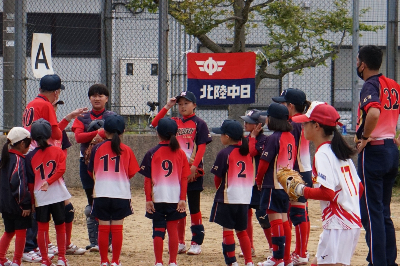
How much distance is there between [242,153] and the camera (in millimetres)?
6398

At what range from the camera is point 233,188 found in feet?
20.8

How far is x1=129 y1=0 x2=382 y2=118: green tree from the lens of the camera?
12.5m

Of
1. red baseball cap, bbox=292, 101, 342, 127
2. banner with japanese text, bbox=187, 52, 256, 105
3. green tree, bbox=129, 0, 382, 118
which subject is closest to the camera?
red baseball cap, bbox=292, 101, 342, 127

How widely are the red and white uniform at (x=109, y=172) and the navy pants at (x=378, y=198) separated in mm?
2240

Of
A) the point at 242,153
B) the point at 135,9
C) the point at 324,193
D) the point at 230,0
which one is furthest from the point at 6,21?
the point at 324,193

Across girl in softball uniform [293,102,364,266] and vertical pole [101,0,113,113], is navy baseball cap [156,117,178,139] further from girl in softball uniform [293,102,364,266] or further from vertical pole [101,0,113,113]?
vertical pole [101,0,113,113]

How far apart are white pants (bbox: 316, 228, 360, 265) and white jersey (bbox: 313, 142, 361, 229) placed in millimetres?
42

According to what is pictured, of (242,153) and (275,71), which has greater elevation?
(275,71)

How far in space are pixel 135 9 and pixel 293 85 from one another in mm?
3674

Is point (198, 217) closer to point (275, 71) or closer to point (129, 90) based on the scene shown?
point (129, 90)

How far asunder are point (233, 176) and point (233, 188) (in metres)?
0.12

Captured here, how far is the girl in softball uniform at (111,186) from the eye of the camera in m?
6.14

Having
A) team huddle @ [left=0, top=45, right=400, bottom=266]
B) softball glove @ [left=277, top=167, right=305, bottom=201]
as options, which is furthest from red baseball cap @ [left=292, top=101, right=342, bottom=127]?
team huddle @ [left=0, top=45, right=400, bottom=266]

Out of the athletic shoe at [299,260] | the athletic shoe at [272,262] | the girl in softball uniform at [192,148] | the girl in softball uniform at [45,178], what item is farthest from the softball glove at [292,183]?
the girl in softball uniform at [192,148]
